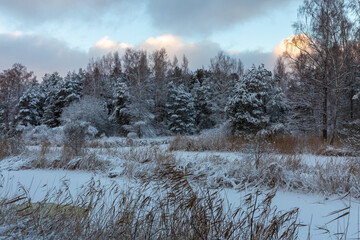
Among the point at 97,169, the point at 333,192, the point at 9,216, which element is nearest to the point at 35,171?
the point at 97,169

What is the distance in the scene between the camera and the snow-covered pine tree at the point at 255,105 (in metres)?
13.9

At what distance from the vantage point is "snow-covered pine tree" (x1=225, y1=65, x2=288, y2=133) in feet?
45.5

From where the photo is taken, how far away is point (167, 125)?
23.2 metres

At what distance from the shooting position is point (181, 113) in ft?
72.8

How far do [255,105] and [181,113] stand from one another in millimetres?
9569

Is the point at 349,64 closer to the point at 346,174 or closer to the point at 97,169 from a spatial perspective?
the point at 346,174

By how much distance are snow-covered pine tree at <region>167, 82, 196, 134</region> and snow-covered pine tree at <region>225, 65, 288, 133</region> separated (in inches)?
309

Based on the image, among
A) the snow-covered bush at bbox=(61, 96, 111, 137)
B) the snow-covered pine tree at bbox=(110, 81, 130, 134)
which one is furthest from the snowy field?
the snow-covered pine tree at bbox=(110, 81, 130, 134)

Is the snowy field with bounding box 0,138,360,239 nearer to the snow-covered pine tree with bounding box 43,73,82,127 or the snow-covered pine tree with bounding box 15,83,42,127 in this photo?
the snow-covered pine tree with bounding box 43,73,82,127

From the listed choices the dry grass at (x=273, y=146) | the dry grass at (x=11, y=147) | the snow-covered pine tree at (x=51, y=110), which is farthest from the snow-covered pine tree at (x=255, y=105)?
the snow-covered pine tree at (x=51, y=110)

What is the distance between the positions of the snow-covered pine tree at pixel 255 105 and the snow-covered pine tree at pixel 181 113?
25.8 feet

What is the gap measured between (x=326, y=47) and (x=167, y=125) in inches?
635

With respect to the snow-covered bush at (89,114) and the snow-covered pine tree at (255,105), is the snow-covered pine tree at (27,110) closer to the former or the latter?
the snow-covered bush at (89,114)

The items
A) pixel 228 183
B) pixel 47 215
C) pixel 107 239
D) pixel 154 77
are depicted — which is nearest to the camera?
pixel 107 239
